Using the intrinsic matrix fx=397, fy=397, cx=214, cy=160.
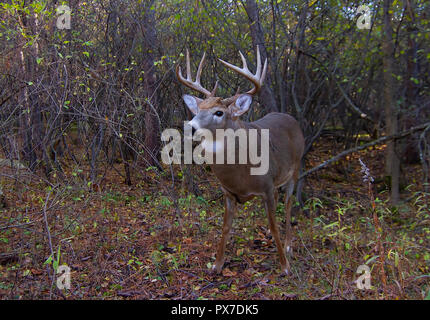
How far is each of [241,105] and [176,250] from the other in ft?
6.33

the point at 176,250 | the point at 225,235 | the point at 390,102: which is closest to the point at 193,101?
the point at 225,235

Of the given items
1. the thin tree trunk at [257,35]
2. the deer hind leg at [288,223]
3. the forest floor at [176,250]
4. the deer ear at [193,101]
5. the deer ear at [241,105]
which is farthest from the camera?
the thin tree trunk at [257,35]

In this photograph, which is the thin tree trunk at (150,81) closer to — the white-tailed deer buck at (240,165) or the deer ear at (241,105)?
the white-tailed deer buck at (240,165)

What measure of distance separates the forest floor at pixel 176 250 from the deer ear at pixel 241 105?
1.48 meters

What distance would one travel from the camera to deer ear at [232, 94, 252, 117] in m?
4.12

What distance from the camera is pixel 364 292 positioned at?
359 centimetres

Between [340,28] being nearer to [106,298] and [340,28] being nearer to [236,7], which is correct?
[236,7]

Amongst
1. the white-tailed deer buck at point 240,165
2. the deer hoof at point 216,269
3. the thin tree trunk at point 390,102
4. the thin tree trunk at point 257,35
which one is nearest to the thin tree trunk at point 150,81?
the thin tree trunk at point 257,35

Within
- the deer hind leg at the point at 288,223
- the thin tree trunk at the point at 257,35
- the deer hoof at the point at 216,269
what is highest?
the thin tree trunk at the point at 257,35

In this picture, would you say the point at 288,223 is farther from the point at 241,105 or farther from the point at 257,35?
the point at 257,35

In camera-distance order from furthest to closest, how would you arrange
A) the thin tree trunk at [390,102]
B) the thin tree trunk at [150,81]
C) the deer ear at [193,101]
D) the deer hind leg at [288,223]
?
the thin tree trunk at [390,102] < the thin tree trunk at [150,81] < the deer hind leg at [288,223] < the deer ear at [193,101]

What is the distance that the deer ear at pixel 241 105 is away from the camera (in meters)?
Result: 4.12

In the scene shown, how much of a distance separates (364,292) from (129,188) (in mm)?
4575
